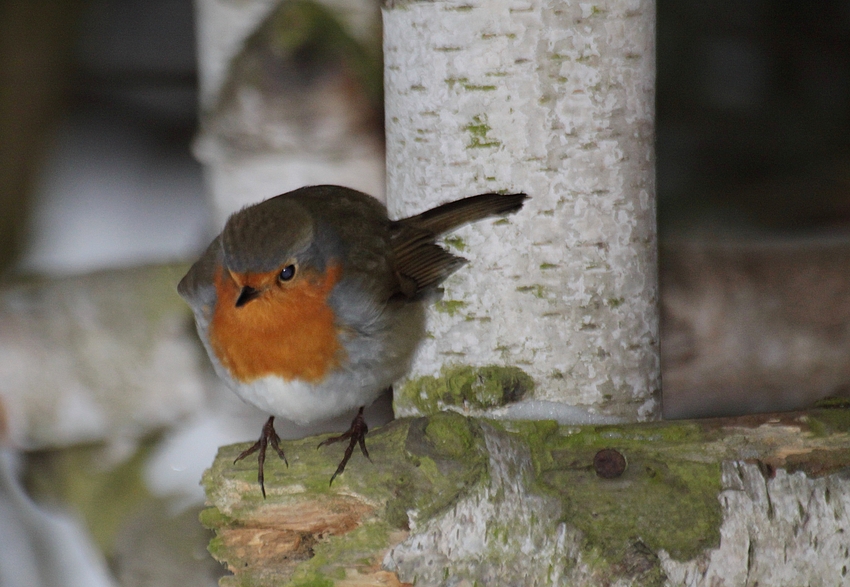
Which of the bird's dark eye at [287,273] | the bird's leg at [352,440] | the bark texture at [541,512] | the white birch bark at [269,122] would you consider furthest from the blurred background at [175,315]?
the bark texture at [541,512]

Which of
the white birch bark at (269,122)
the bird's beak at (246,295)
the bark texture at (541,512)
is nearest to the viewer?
the bark texture at (541,512)

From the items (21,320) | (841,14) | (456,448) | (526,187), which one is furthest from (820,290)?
(841,14)

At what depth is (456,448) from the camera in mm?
1739

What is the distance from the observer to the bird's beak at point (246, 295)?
1888 millimetres

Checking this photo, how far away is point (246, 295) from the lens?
1.92m

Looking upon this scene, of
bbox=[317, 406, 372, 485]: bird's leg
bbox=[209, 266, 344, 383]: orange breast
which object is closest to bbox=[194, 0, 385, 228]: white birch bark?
bbox=[209, 266, 344, 383]: orange breast

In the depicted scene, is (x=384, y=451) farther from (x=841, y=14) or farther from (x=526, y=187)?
(x=841, y=14)

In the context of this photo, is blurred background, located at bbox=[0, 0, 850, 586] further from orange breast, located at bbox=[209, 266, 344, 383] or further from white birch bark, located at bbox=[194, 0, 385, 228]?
orange breast, located at bbox=[209, 266, 344, 383]

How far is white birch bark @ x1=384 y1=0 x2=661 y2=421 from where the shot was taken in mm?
1986

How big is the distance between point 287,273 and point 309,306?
93mm

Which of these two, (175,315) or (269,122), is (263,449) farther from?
(175,315)

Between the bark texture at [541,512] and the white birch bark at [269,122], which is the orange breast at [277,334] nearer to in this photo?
the bark texture at [541,512]

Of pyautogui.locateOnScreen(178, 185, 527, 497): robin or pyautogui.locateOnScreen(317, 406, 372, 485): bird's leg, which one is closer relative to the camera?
pyautogui.locateOnScreen(317, 406, 372, 485): bird's leg

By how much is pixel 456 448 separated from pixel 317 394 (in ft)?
1.36
